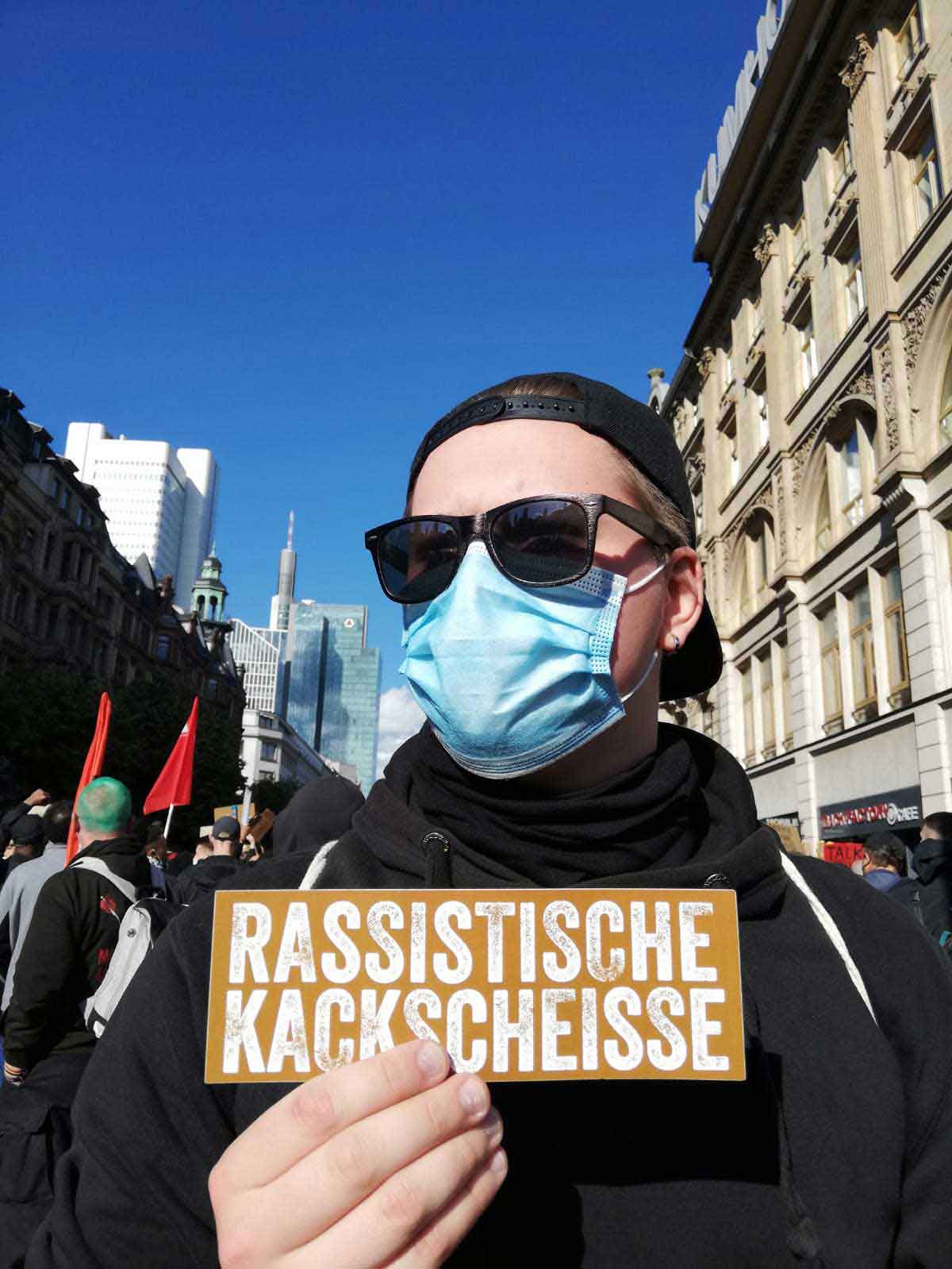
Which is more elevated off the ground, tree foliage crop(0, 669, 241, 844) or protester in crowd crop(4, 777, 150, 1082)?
tree foliage crop(0, 669, 241, 844)

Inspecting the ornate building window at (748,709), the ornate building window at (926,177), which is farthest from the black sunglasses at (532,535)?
the ornate building window at (748,709)

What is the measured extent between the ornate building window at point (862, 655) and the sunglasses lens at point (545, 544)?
1673 centimetres

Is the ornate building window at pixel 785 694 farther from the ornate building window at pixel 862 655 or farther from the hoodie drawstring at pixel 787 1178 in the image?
the hoodie drawstring at pixel 787 1178

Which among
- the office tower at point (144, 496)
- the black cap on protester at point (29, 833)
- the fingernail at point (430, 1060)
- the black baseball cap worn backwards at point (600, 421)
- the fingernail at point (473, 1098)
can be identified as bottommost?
the fingernail at point (473, 1098)

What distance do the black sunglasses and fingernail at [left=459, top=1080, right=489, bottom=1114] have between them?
829 mm

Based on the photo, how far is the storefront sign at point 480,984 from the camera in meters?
1.02

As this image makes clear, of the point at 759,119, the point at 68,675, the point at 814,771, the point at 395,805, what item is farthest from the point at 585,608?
the point at 68,675

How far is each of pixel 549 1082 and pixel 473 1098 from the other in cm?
33

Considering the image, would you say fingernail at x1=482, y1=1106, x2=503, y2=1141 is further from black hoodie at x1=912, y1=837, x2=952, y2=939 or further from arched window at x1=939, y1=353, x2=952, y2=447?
arched window at x1=939, y1=353, x2=952, y2=447

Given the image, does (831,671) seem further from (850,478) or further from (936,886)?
(936,886)

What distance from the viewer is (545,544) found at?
1.49 m

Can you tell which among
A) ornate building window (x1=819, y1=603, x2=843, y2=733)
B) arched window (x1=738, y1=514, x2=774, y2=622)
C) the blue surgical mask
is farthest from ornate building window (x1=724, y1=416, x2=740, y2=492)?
the blue surgical mask

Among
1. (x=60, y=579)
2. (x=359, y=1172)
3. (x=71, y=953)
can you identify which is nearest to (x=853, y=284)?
(x=71, y=953)

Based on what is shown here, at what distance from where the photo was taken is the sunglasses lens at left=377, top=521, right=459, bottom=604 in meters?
1.53
